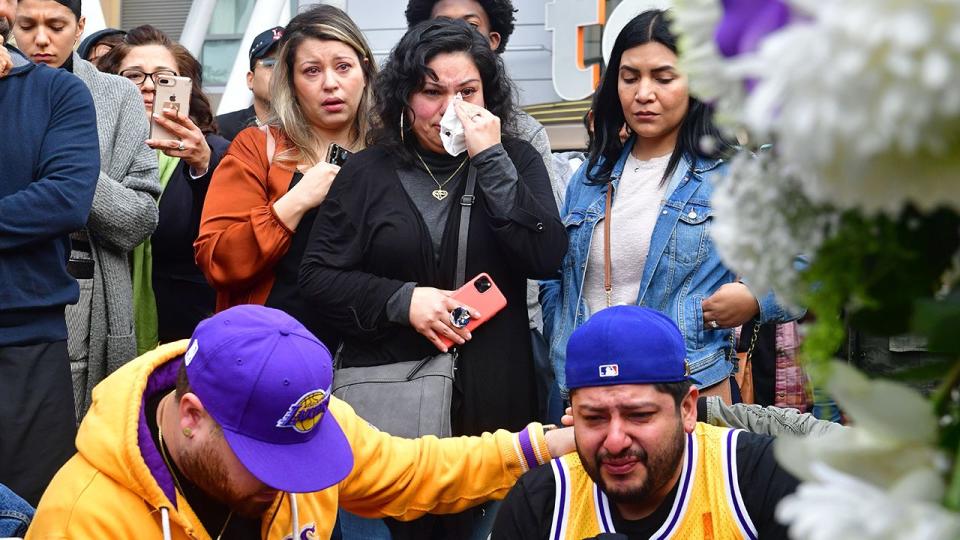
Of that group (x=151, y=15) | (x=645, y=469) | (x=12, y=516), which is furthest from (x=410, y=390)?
(x=151, y=15)

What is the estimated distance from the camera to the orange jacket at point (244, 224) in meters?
3.78

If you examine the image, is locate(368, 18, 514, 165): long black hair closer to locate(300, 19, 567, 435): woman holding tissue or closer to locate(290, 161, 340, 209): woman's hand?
locate(300, 19, 567, 435): woman holding tissue

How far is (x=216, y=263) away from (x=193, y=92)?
51.2 inches

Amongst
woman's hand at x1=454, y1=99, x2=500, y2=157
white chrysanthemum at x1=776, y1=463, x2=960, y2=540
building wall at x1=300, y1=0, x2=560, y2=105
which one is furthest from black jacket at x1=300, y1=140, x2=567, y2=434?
building wall at x1=300, y1=0, x2=560, y2=105

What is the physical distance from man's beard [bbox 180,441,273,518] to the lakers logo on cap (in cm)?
17

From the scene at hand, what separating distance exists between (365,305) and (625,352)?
2.51 ft

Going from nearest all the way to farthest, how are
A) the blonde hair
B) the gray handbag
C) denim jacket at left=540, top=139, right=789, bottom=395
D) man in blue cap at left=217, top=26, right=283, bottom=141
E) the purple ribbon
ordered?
the purple ribbon < the gray handbag < denim jacket at left=540, top=139, right=789, bottom=395 < the blonde hair < man in blue cap at left=217, top=26, right=283, bottom=141

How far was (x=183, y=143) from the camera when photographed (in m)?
4.26

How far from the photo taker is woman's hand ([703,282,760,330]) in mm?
3449

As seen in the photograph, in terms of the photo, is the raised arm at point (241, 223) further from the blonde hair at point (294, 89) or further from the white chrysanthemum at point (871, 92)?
the white chrysanthemum at point (871, 92)

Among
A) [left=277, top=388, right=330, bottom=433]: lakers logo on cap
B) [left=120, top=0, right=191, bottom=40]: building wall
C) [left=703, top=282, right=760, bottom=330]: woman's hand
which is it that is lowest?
[left=277, top=388, right=330, bottom=433]: lakers logo on cap

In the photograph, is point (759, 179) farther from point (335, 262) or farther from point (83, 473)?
point (335, 262)

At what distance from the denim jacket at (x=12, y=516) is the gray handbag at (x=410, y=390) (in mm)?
920

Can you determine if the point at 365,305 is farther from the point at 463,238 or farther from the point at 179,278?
the point at 179,278
